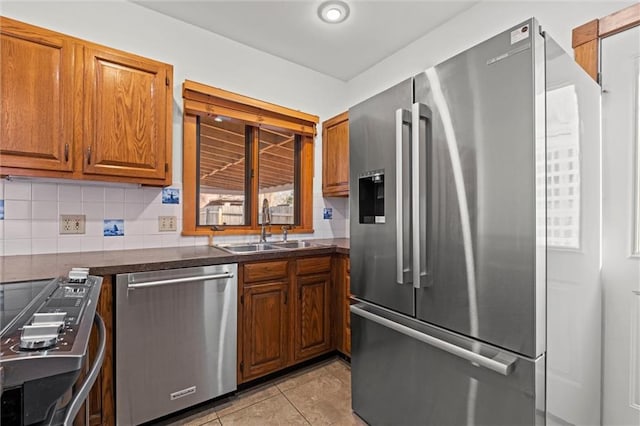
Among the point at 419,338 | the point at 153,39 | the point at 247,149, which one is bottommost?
the point at 419,338

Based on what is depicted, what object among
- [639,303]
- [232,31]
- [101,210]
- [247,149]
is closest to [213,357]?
[101,210]

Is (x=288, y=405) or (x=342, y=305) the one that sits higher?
(x=342, y=305)

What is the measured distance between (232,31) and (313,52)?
0.72m

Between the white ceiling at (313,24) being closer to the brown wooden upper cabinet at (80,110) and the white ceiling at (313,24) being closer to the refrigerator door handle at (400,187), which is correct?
the brown wooden upper cabinet at (80,110)

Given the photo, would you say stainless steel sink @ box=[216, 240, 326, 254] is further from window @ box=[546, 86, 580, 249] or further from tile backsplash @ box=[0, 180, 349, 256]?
window @ box=[546, 86, 580, 249]

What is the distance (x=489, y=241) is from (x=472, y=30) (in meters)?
1.83

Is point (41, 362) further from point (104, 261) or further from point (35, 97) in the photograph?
point (35, 97)

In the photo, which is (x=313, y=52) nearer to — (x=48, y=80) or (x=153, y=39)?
(x=153, y=39)

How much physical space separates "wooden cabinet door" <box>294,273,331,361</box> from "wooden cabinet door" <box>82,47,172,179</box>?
1.27 m

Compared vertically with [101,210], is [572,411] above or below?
below

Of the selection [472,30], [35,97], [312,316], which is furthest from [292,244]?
[472,30]

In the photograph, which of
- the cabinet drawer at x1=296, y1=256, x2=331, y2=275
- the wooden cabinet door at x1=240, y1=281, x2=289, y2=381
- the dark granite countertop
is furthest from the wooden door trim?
the wooden cabinet door at x1=240, y1=281, x2=289, y2=381

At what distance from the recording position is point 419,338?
1.35 metres

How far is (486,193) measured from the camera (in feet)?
3.76
